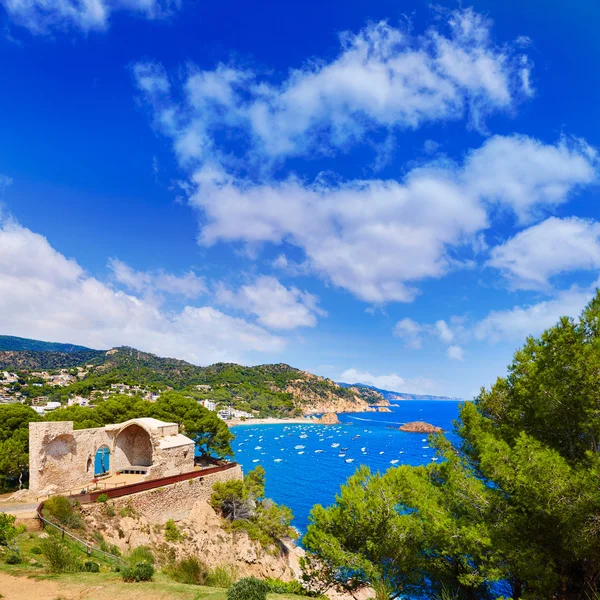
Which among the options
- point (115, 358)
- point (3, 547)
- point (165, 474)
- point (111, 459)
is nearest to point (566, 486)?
point (3, 547)

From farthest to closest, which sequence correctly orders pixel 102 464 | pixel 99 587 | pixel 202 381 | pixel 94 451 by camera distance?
pixel 202 381, pixel 102 464, pixel 94 451, pixel 99 587

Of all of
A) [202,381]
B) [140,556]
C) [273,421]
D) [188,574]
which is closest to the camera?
[188,574]

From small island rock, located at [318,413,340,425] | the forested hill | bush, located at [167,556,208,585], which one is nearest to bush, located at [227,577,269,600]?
bush, located at [167,556,208,585]

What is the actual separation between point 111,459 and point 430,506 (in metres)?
21.9

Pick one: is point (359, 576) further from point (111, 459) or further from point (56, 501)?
point (111, 459)

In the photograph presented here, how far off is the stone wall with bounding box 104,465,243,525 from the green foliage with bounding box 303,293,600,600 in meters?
10.8

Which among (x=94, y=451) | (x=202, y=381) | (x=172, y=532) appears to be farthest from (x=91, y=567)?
(x=202, y=381)

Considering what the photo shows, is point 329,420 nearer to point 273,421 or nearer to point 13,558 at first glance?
point 273,421

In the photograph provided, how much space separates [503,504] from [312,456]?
2406 inches

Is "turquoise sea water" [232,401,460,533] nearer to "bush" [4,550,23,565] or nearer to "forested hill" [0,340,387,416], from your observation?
"bush" [4,550,23,565]

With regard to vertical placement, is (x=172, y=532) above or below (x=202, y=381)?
above

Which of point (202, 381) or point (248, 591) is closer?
point (248, 591)

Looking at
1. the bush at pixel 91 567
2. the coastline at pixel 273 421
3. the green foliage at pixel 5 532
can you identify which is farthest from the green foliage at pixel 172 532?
the coastline at pixel 273 421

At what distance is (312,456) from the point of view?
218ft
